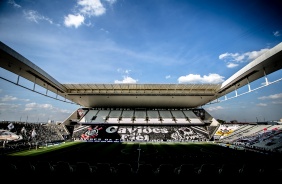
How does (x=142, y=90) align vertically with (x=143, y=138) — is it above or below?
above

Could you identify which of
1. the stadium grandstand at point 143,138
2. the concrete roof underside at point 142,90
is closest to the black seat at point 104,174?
the stadium grandstand at point 143,138

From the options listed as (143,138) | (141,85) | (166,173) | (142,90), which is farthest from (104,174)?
(143,138)

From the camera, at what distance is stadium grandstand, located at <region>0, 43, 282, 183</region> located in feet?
21.4

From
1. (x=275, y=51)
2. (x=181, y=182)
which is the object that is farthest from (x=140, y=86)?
(x=181, y=182)

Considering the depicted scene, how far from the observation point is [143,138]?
35.2 m

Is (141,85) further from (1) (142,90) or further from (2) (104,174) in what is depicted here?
(2) (104,174)

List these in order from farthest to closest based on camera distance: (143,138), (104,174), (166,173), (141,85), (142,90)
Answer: (143,138)
(142,90)
(141,85)
(166,173)
(104,174)

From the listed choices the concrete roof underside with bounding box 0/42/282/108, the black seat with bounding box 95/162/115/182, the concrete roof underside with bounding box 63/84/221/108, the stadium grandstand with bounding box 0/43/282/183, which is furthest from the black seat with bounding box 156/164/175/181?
the concrete roof underside with bounding box 63/84/221/108

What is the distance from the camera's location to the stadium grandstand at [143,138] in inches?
257

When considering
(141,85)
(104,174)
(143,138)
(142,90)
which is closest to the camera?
(104,174)

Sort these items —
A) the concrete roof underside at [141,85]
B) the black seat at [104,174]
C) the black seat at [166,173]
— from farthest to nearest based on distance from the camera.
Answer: the concrete roof underside at [141,85]
the black seat at [166,173]
the black seat at [104,174]

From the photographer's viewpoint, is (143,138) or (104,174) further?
(143,138)

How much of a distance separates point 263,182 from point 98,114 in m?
42.7

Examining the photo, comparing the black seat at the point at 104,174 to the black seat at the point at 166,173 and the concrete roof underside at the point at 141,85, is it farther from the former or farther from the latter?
the concrete roof underside at the point at 141,85
